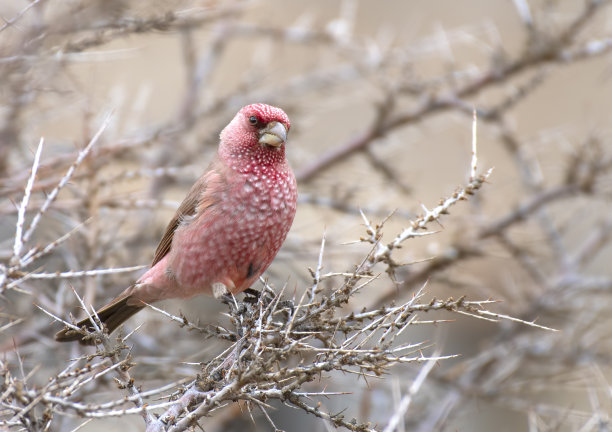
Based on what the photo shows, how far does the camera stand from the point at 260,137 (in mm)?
3934

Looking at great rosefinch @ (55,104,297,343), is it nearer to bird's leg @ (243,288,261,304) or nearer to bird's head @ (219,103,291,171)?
bird's head @ (219,103,291,171)

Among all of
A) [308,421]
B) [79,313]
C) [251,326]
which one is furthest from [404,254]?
[308,421]

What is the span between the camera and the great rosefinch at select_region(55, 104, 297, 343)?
3.76m

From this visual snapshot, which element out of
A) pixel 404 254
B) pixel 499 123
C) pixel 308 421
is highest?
pixel 499 123

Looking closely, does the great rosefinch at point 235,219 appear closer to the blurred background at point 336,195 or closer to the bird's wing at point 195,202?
the bird's wing at point 195,202

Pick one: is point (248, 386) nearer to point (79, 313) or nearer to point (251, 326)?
point (251, 326)

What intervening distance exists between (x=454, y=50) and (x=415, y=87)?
628cm

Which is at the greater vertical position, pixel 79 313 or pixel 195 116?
pixel 195 116

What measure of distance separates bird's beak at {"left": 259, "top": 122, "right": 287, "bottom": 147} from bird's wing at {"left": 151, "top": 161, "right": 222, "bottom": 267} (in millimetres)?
322

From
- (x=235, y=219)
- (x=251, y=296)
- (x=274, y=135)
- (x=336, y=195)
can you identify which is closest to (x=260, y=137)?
(x=274, y=135)

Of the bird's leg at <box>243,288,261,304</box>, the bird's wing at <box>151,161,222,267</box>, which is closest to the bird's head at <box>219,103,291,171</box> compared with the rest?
the bird's wing at <box>151,161,222,267</box>

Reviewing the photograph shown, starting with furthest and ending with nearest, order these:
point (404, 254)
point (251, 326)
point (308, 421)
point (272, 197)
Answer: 1. point (308, 421)
2. point (404, 254)
3. point (272, 197)
4. point (251, 326)

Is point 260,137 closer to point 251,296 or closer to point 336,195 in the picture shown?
point 251,296

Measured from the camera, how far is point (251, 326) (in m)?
2.71
